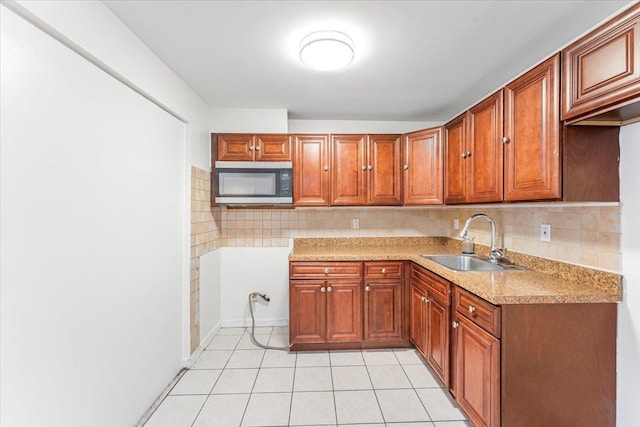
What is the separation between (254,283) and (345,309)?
1.12 meters

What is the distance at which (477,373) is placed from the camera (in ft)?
5.24

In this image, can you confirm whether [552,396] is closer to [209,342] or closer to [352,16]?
[352,16]

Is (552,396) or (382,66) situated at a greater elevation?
(382,66)

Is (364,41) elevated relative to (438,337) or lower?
elevated

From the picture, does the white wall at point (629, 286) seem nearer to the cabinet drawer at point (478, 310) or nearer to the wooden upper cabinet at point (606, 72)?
the wooden upper cabinet at point (606, 72)

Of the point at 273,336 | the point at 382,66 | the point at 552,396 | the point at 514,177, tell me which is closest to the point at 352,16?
the point at 382,66

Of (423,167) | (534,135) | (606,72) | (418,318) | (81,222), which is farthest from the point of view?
(423,167)

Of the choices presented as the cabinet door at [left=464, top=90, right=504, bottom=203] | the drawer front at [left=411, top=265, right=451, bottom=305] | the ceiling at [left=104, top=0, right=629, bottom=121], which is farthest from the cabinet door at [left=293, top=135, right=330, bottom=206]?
the cabinet door at [left=464, top=90, right=504, bottom=203]

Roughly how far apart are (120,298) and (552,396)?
89.0 inches

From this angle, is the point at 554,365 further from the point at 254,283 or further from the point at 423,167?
the point at 254,283

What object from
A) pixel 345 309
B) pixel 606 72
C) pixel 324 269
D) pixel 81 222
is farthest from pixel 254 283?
pixel 606 72

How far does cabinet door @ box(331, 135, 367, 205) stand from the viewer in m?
2.90

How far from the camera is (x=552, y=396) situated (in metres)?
1.42

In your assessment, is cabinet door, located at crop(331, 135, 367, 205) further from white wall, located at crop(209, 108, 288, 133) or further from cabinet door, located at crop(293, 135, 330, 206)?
white wall, located at crop(209, 108, 288, 133)
